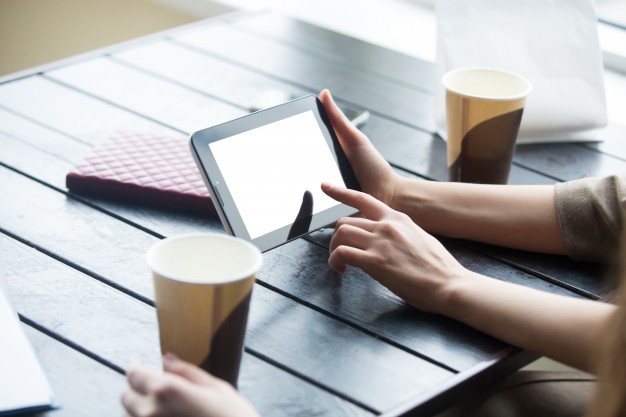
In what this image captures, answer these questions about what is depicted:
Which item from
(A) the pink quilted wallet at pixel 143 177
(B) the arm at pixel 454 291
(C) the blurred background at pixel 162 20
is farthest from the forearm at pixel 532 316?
(C) the blurred background at pixel 162 20

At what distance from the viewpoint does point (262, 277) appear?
0.93m

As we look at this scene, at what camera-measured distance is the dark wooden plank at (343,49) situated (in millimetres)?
1493

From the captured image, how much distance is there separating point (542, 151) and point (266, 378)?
2.19 ft

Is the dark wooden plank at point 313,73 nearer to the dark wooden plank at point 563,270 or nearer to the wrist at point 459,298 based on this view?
the dark wooden plank at point 563,270

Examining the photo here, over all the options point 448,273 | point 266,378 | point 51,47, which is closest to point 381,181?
Result: point 448,273

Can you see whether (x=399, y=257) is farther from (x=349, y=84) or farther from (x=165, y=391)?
(x=349, y=84)

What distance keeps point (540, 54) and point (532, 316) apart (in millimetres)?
576

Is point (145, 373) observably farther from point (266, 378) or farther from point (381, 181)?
point (381, 181)

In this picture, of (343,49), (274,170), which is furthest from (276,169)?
(343,49)

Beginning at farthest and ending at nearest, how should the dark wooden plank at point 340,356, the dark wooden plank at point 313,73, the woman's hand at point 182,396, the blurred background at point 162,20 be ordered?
the blurred background at point 162,20 → the dark wooden plank at point 313,73 → the dark wooden plank at point 340,356 → the woman's hand at point 182,396

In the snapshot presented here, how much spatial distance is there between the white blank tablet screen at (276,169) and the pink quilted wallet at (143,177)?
10cm

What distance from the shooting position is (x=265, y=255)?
3.17 ft

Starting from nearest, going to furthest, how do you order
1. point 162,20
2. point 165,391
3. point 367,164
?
point 165,391
point 367,164
point 162,20

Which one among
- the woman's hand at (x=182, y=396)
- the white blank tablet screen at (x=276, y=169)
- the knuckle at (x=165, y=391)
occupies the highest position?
the white blank tablet screen at (x=276, y=169)
